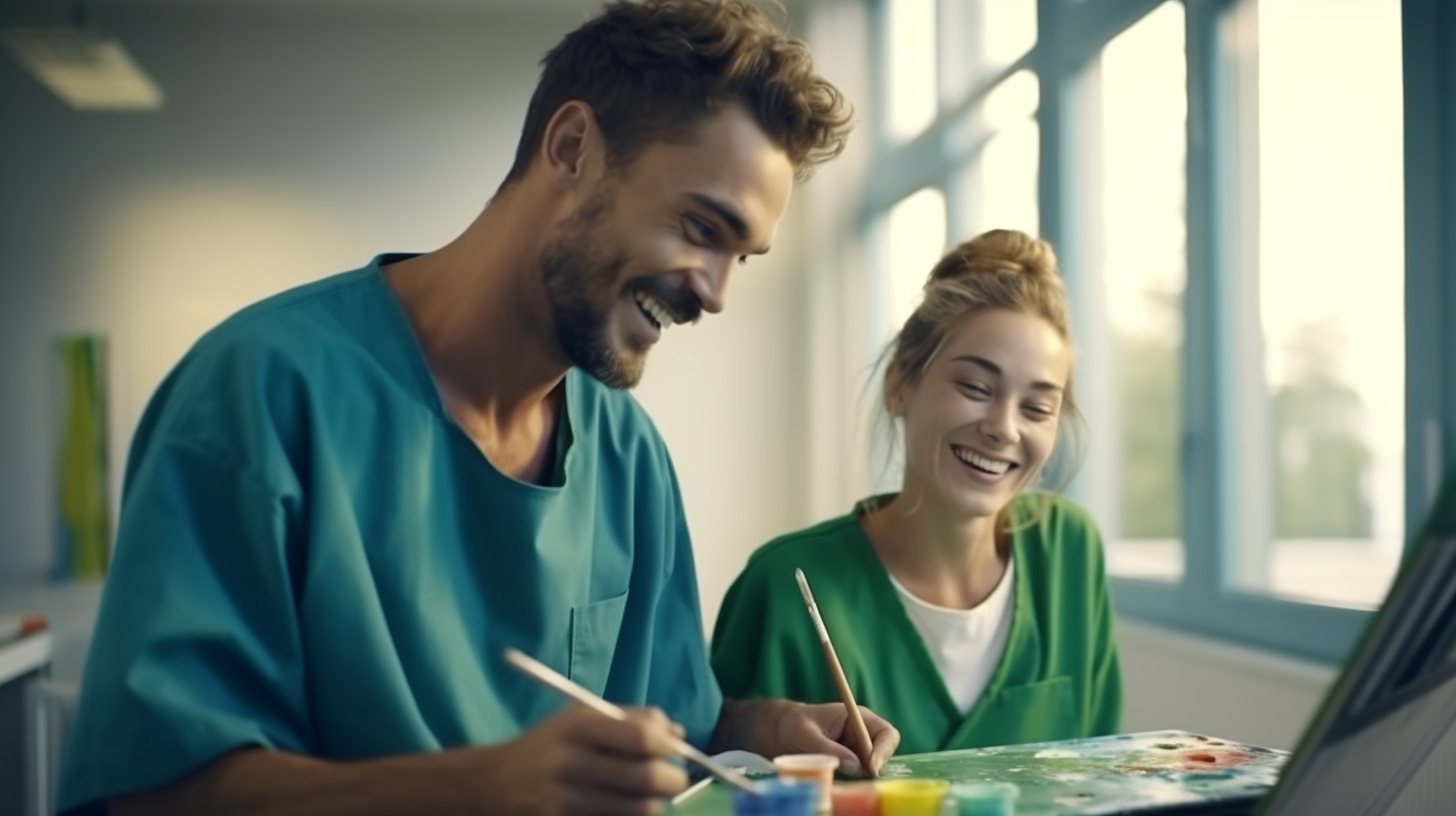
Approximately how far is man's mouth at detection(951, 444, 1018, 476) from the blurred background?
0.46 meters

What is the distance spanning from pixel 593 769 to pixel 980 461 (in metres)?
1.04

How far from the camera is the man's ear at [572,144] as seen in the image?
1.36 m

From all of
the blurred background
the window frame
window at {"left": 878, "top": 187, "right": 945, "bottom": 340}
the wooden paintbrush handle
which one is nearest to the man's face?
the wooden paintbrush handle

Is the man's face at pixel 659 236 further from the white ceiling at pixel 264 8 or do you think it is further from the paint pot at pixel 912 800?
the white ceiling at pixel 264 8

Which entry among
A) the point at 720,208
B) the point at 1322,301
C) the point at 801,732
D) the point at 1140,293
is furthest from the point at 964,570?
the point at 1140,293

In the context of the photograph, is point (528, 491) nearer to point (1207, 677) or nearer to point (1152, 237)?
point (1207, 677)

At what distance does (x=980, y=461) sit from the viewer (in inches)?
72.4

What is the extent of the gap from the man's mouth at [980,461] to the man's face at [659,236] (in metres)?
0.59

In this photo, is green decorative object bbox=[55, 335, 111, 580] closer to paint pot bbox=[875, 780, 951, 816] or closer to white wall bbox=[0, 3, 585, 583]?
white wall bbox=[0, 3, 585, 583]

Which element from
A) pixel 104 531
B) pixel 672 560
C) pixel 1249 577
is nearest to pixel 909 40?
pixel 1249 577

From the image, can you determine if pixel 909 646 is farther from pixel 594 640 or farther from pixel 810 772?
pixel 810 772

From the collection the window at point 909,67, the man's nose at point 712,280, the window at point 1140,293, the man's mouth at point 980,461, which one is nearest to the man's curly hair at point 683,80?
the man's nose at point 712,280

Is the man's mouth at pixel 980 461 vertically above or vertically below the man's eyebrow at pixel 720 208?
below

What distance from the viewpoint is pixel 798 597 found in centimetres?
178
